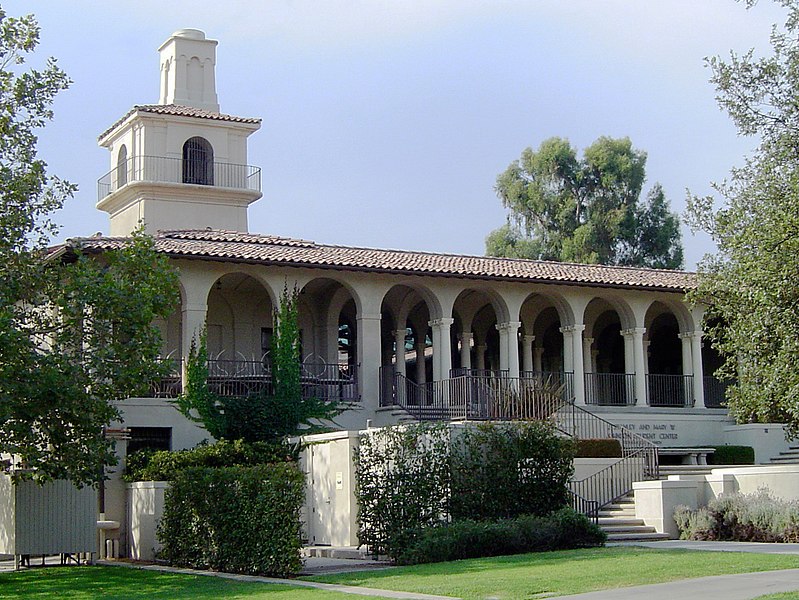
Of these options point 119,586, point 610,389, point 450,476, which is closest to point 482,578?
point 450,476

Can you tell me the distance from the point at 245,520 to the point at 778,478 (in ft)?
35.0

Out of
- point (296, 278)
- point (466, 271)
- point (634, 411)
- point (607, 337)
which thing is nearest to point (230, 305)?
point (296, 278)

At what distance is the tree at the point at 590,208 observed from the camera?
6194 cm

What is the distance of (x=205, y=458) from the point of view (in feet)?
84.6

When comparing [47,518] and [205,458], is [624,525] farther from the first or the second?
[47,518]

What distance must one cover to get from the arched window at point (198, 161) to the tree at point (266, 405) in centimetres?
1602

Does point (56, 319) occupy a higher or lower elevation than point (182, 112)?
lower

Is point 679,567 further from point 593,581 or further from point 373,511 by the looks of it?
point 373,511

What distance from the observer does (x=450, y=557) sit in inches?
767

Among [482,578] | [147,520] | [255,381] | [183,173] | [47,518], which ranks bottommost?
[482,578]

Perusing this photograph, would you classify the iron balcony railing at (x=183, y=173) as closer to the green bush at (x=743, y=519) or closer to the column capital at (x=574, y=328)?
the column capital at (x=574, y=328)

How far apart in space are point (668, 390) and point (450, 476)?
19.4 metres

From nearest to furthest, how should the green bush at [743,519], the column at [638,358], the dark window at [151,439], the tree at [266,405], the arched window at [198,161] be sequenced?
the green bush at [743,519]
the tree at [266,405]
the dark window at [151,439]
the column at [638,358]
the arched window at [198,161]

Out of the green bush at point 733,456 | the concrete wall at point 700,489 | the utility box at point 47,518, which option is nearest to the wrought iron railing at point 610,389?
the green bush at point 733,456
